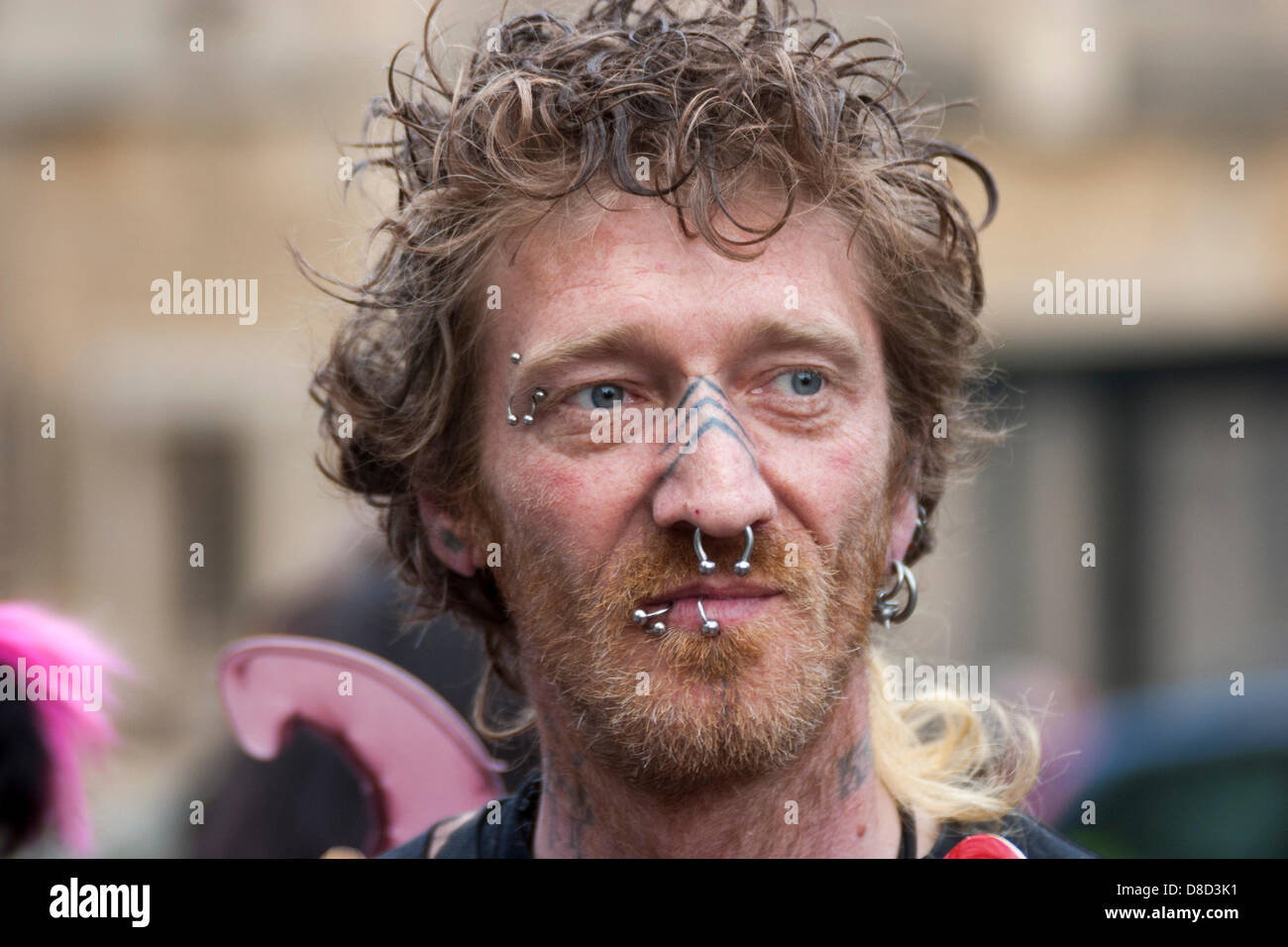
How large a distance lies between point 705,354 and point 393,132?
42.3 inches

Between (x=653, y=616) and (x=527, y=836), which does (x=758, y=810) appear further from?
(x=527, y=836)

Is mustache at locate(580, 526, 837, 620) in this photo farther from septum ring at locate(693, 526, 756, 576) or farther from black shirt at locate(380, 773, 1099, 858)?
black shirt at locate(380, 773, 1099, 858)

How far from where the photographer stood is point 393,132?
3158mm

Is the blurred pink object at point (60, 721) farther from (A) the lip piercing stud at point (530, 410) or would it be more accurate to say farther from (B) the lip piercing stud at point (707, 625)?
(B) the lip piercing stud at point (707, 625)

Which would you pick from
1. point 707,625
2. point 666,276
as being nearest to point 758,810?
point 707,625

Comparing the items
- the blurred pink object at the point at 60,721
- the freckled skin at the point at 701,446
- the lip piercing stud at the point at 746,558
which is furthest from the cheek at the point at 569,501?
the blurred pink object at the point at 60,721

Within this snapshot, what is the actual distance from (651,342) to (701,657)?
1.94 ft

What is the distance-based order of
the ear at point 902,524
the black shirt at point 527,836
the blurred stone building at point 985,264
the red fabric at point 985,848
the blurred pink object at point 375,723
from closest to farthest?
1. the red fabric at point 985,848
2. the black shirt at point 527,836
3. the ear at point 902,524
4. the blurred pink object at point 375,723
5. the blurred stone building at point 985,264

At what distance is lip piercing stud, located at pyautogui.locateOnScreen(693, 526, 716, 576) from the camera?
97.8 inches

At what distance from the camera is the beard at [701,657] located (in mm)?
2533

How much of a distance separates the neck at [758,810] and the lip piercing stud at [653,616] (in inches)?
13.3

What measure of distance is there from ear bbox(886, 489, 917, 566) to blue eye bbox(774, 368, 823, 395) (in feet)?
1.36

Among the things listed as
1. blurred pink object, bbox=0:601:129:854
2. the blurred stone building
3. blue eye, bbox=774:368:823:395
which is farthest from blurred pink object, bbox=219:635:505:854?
the blurred stone building
